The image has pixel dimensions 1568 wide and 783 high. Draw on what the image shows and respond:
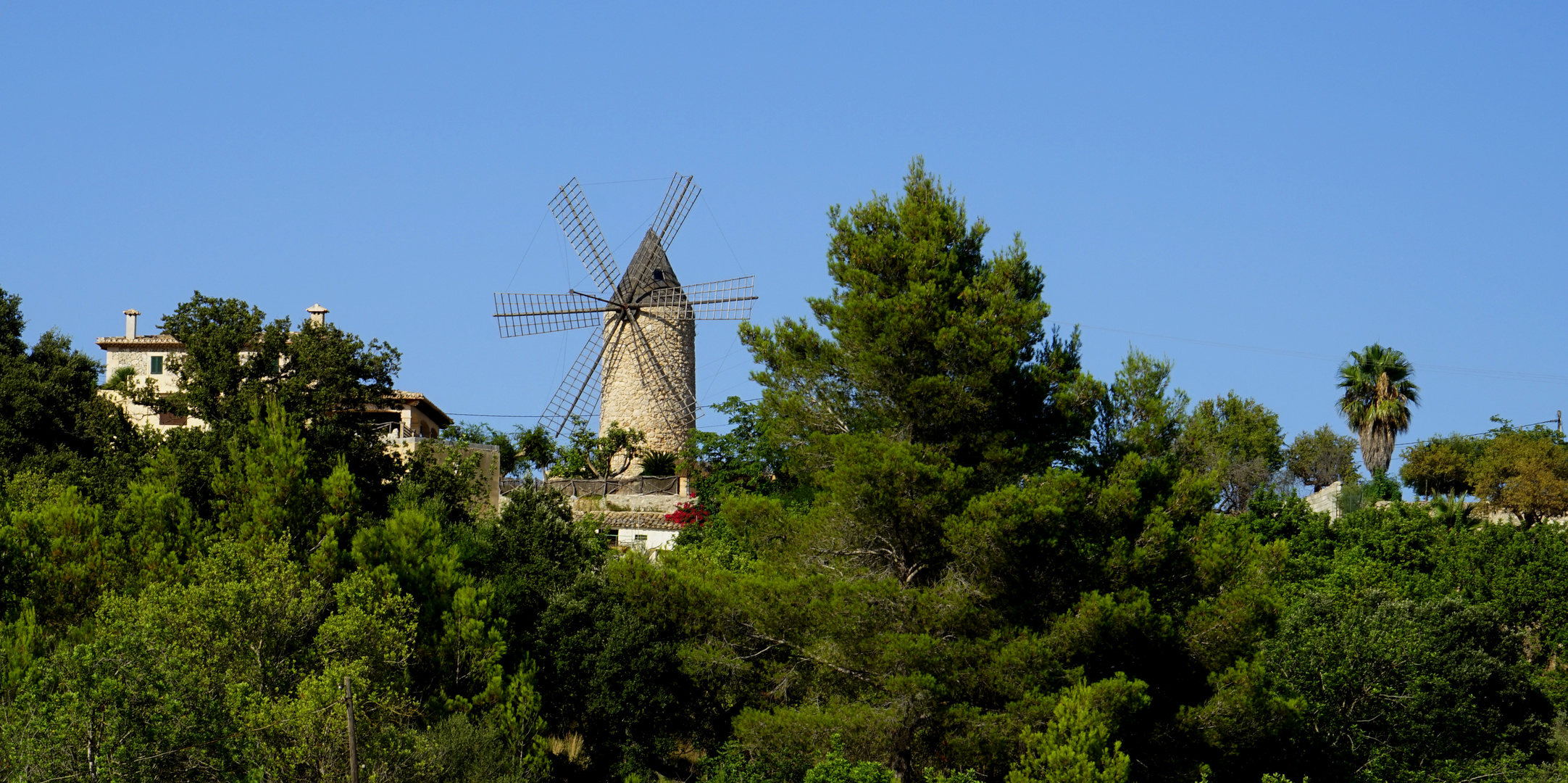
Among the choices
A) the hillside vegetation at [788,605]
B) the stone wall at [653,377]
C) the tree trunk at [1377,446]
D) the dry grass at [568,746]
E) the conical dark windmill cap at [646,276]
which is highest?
the conical dark windmill cap at [646,276]

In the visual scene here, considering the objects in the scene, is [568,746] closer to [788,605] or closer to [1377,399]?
[788,605]

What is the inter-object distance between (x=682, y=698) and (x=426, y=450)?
7.94m

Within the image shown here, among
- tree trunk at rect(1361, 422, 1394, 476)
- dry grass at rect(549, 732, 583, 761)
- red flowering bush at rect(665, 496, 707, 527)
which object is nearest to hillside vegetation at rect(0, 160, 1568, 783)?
dry grass at rect(549, 732, 583, 761)

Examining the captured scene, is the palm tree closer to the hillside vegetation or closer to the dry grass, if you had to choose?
the hillside vegetation

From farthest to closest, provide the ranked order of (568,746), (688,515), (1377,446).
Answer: (1377,446) < (688,515) < (568,746)

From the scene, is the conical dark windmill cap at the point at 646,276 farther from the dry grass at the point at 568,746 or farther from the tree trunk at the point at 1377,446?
the dry grass at the point at 568,746

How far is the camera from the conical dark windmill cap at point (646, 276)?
5469 cm

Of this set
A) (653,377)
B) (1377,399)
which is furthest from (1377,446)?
(653,377)

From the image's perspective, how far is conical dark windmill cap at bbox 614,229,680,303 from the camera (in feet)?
179

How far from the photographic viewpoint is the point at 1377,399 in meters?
51.4

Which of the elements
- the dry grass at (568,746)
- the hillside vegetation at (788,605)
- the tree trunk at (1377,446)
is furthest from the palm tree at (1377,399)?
the dry grass at (568,746)

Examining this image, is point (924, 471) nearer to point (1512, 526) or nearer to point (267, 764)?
point (267, 764)

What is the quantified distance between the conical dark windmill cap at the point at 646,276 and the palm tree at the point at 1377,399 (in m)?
22.4

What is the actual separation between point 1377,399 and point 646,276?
24.3 metres
